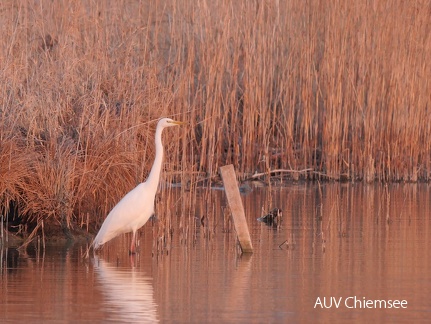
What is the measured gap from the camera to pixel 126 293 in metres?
7.21

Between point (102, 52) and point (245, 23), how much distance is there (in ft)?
15.3

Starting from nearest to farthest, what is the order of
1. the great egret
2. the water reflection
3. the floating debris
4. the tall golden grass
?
the water reflection, the great egret, the floating debris, the tall golden grass

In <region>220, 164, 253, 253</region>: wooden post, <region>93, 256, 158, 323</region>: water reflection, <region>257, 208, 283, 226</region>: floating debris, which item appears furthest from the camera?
<region>257, 208, 283, 226</region>: floating debris

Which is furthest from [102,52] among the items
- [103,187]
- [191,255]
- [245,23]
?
[245,23]

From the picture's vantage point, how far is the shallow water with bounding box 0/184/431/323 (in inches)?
257

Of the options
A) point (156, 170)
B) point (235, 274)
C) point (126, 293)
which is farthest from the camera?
point (156, 170)

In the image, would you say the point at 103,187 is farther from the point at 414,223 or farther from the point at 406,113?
the point at 406,113

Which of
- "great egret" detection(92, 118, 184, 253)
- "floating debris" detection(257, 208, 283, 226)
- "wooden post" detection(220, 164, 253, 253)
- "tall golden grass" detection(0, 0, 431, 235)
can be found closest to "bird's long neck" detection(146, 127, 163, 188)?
"great egret" detection(92, 118, 184, 253)

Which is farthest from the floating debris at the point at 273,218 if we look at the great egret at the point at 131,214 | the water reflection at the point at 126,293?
the water reflection at the point at 126,293

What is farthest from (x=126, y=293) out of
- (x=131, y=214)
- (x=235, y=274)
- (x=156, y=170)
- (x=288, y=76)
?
(x=288, y=76)

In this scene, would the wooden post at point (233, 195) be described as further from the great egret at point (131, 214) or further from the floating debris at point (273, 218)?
the floating debris at point (273, 218)

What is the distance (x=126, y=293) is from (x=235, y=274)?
110 centimetres

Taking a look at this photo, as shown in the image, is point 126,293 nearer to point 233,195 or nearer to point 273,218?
point 233,195

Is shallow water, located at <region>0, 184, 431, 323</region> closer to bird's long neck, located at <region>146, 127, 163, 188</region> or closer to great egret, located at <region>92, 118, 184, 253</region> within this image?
great egret, located at <region>92, 118, 184, 253</region>
